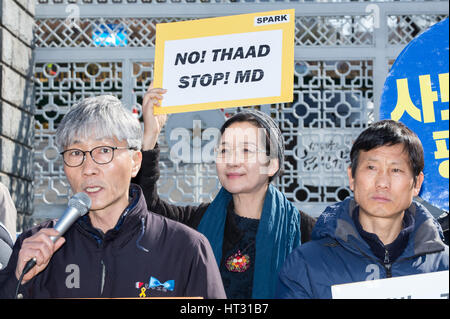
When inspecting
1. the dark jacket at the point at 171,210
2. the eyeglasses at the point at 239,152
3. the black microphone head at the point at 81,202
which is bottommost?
the black microphone head at the point at 81,202

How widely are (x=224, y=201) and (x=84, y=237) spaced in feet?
3.03

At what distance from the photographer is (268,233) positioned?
2.64 meters

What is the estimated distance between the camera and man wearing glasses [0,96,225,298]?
1.93 m

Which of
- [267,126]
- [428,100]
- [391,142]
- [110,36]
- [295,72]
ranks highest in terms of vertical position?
[110,36]

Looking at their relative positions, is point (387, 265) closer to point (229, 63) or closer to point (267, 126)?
point (267, 126)

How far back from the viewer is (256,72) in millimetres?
2625

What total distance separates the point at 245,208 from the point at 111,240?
875 millimetres

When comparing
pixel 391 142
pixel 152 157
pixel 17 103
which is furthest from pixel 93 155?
pixel 17 103

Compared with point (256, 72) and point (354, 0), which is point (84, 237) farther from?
point (354, 0)

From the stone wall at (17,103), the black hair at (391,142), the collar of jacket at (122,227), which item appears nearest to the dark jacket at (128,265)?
the collar of jacket at (122,227)

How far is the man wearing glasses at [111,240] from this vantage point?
1.93 m

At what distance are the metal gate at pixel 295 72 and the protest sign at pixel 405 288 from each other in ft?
11.2

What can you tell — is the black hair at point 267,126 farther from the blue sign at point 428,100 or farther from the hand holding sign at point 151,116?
the blue sign at point 428,100
